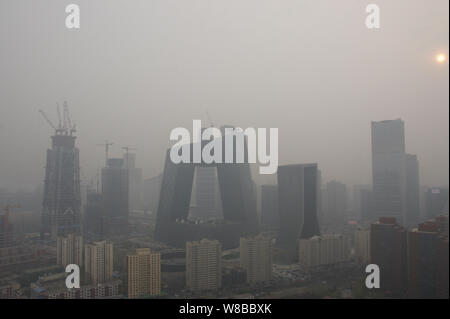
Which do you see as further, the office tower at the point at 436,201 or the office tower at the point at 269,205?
the office tower at the point at 269,205

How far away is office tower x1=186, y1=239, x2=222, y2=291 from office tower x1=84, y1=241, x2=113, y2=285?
72.6 inches

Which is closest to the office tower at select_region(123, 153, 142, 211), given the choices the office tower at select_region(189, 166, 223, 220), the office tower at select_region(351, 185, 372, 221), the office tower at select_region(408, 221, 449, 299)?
the office tower at select_region(189, 166, 223, 220)

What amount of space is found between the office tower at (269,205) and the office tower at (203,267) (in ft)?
25.2

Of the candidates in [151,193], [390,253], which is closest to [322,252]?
[390,253]

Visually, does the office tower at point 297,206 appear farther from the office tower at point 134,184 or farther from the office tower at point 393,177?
the office tower at point 134,184

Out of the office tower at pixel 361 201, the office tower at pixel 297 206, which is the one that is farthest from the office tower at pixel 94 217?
the office tower at pixel 361 201

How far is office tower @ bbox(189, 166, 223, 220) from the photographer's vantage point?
61.5ft

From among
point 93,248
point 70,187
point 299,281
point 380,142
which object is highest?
point 380,142

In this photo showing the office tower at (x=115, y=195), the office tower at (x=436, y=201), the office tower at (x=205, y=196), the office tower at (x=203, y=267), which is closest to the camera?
the office tower at (x=436, y=201)

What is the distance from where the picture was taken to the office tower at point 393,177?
10531 mm

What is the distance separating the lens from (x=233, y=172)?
42.8 ft
